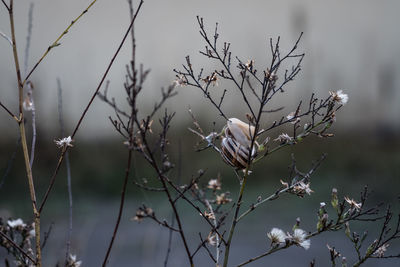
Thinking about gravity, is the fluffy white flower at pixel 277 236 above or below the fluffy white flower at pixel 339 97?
below

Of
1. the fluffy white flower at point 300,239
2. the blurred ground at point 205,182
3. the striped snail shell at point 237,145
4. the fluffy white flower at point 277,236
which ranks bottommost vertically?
the fluffy white flower at point 300,239

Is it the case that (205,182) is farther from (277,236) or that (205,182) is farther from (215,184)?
(277,236)

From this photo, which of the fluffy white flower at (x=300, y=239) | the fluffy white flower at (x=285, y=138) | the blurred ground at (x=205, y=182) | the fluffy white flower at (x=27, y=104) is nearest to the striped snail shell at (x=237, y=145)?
the fluffy white flower at (x=285, y=138)

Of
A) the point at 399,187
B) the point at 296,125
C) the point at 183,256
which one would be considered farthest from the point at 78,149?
the point at 296,125

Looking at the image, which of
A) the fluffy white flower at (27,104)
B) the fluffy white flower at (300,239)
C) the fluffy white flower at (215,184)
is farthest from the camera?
the fluffy white flower at (215,184)

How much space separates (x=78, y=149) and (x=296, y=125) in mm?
6447

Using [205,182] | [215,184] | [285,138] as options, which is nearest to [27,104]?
[215,184]

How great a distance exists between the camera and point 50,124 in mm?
6672

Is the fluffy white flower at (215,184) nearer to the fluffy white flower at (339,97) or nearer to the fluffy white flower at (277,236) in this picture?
the fluffy white flower at (277,236)

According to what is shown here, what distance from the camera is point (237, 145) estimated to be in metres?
1.11

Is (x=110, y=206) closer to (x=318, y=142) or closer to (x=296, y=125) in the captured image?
(x=318, y=142)

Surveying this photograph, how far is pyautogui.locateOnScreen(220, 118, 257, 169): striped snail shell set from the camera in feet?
3.60

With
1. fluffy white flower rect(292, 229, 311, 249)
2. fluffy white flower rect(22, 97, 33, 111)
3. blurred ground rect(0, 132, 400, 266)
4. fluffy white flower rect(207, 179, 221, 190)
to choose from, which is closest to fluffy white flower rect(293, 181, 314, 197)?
fluffy white flower rect(292, 229, 311, 249)

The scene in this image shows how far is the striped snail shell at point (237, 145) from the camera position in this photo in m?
1.10
